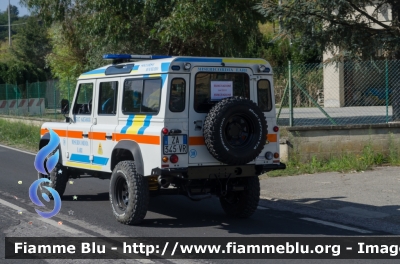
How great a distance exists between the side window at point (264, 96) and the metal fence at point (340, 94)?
18.2 feet

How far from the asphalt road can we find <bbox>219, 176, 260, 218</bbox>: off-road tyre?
0.13m

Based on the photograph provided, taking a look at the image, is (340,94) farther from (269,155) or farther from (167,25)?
(269,155)

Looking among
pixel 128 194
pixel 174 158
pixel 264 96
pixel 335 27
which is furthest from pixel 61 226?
pixel 335 27

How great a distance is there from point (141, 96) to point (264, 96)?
177cm

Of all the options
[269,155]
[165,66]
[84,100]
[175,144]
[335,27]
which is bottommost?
[269,155]

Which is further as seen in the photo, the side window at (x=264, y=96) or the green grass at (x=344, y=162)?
the green grass at (x=344, y=162)

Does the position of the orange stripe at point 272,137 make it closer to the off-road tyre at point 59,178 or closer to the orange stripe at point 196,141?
the orange stripe at point 196,141

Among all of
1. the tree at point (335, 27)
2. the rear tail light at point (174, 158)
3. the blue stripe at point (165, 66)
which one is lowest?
the rear tail light at point (174, 158)

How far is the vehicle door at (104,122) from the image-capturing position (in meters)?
9.12

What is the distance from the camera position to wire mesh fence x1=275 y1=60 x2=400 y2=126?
14.5m

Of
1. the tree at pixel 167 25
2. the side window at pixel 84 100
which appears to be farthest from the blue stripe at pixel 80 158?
the tree at pixel 167 25

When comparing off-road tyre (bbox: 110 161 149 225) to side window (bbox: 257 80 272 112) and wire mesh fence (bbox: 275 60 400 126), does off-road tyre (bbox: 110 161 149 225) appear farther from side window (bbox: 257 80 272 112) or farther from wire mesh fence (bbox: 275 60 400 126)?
wire mesh fence (bbox: 275 60 400 126)

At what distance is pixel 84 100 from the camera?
10.2 metres

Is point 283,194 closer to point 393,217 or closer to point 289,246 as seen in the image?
point 393,217
